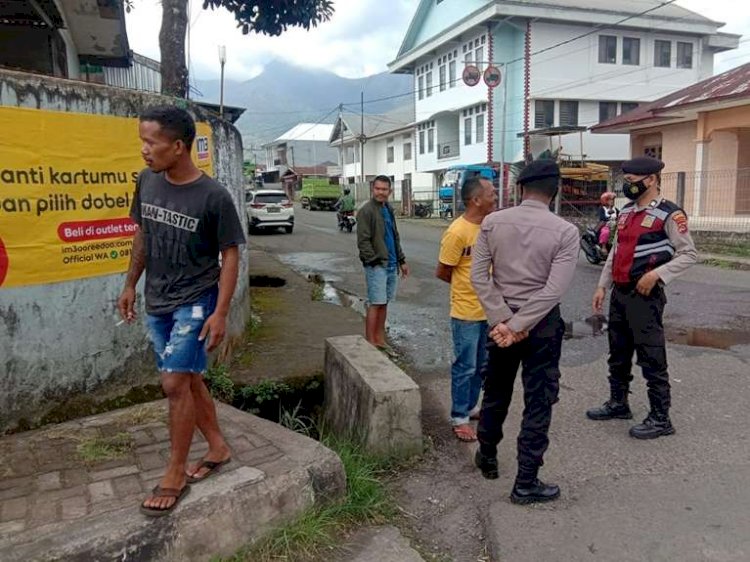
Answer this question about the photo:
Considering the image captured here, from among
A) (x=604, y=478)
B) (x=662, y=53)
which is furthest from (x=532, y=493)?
(x=662, y=53)

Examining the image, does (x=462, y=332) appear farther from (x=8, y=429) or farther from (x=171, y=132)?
(x=8, y=429)

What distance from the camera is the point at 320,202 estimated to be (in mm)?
38469

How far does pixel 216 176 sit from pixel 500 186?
2004cm

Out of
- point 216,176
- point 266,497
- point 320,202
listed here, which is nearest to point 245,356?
point 216,176

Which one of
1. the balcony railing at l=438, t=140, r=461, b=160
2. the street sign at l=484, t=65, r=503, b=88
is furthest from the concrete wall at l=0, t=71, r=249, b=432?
the balcony railing at l=438, t=140, r=461, b=160

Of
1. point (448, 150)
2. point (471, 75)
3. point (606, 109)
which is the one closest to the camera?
point (471, 75)

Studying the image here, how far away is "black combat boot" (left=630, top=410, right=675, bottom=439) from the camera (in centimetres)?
404

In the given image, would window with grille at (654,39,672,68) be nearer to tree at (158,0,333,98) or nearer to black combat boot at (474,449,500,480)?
tree at (158,0,333,98)

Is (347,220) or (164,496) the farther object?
(347,220)

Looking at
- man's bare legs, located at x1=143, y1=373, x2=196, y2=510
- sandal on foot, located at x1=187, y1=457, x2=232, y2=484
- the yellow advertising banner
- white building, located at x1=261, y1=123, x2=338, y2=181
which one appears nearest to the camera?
man's bare legs, located at x1=143, y1=373, x2=196, y2=510

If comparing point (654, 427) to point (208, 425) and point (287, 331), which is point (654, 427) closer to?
point (208, 425)

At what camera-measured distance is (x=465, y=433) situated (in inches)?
Result: 163

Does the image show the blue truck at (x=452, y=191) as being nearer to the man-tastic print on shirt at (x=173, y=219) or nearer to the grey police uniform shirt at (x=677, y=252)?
the grey police uniform shirt at (x=677, y=252)

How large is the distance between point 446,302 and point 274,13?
463cm
